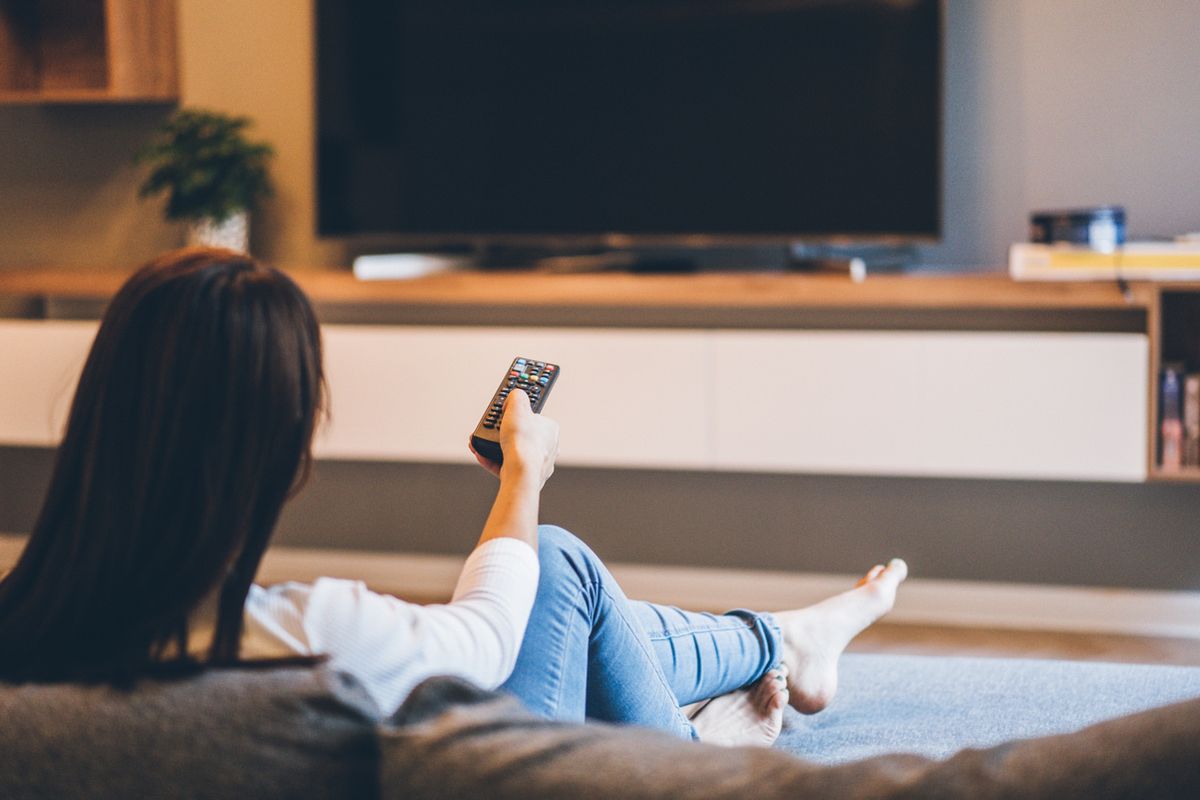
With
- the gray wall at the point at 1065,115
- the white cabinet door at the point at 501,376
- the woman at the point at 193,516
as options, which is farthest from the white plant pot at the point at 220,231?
the woman at the point at 193,516

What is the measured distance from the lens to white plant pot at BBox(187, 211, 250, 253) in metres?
3.03

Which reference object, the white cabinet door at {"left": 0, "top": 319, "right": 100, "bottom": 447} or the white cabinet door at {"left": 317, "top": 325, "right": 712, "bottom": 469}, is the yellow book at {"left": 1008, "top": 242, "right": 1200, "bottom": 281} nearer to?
the white cabinet door at {"left": 317, "top": 325, "right": 712, "bottom": 469}

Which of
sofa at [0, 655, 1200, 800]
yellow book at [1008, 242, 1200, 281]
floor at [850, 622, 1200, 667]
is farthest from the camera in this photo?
floor at [850, 622, 1200, 667]

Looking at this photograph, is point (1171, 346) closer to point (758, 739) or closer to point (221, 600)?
point (758, 739)

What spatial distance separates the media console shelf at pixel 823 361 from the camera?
2.50 meters

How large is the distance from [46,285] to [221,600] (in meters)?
2.26

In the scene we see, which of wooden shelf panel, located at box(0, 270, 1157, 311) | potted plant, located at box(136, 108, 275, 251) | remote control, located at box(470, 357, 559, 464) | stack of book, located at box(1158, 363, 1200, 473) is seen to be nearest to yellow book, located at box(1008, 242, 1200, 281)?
wooden shelf panel, located at box(0, 270, 1157, 311)

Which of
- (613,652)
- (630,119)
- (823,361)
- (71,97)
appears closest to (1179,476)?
(823,361)

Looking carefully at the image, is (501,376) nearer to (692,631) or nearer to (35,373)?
(35,373)

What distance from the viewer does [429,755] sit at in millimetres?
800

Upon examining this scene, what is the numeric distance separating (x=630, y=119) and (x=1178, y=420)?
126 centimetres

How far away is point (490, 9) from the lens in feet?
9.47

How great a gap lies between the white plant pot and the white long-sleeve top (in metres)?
2.19

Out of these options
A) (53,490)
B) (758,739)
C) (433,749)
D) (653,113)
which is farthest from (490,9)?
(433,749)
